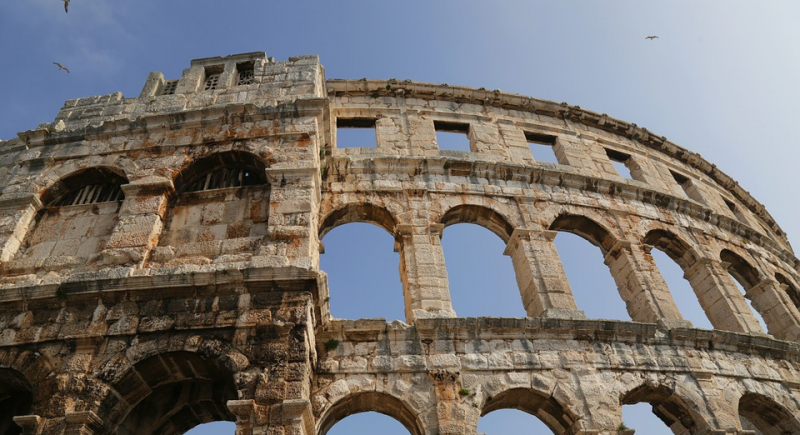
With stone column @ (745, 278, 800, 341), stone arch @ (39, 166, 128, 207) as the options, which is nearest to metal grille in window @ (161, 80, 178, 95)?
stone arch @ (39, 166, 128, 207)

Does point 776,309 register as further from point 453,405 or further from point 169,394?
point 169,394

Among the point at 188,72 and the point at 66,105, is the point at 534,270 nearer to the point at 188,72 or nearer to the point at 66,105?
the point at 188,72

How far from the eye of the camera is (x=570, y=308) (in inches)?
336

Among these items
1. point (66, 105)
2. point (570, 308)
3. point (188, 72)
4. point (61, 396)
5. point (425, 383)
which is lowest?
point (61, 396)

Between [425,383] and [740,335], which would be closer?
[425,383]

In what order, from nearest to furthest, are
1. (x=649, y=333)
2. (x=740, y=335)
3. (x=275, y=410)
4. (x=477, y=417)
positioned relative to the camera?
1. (x=275, y=410)
2. (x=477, y=417)
3. (x=649, y=333)
4. (x=740, y=335)

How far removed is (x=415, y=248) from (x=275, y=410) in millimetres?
4231

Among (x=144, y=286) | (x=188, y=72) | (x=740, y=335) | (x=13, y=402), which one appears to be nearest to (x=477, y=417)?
(x=144, y=286)

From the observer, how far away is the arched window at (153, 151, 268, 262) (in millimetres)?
6984

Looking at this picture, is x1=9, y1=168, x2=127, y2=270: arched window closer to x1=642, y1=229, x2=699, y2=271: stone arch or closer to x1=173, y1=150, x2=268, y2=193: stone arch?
x1=173, y1=150, x2=268, y2=193: stone arch

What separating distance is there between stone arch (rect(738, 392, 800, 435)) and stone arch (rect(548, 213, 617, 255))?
3.30m

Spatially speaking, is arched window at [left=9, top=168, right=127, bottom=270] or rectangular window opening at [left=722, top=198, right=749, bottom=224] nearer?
arched window at [left=9, top=168, right=127, bottom=270]

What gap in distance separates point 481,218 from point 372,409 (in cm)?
428

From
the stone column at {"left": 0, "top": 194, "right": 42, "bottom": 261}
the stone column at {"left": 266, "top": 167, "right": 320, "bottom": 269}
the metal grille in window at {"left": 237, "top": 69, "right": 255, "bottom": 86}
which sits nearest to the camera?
the stone column at {"left": 266, "top": 167, "right": 320, "bottom": 269}
